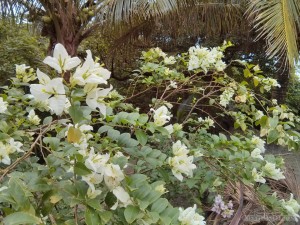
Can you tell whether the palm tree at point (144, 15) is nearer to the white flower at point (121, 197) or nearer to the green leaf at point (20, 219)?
the white flower at point (121, 197)

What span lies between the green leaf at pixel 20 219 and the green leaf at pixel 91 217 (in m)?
0.13

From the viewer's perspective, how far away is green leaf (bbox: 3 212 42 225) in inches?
31.9

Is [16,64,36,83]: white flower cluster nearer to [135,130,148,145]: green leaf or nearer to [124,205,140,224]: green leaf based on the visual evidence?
[135,130,148,145]: green leaf

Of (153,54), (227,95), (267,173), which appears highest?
(153,54)

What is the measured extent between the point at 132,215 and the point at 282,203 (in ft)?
3.39

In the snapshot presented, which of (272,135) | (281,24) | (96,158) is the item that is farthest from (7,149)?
(281,24)

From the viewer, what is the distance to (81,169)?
3.11ft

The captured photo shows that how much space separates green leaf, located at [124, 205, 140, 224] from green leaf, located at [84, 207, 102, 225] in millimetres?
68

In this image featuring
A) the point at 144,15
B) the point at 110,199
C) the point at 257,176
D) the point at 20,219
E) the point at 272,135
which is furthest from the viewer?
the point at 144,15

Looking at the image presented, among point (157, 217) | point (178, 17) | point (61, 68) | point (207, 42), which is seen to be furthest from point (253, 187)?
point (207, 42)

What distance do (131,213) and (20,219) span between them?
0.88ft

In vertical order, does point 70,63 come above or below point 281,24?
above

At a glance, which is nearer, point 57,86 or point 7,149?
point 57,86

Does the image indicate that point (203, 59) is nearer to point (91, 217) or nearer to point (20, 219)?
point (91, 217)
